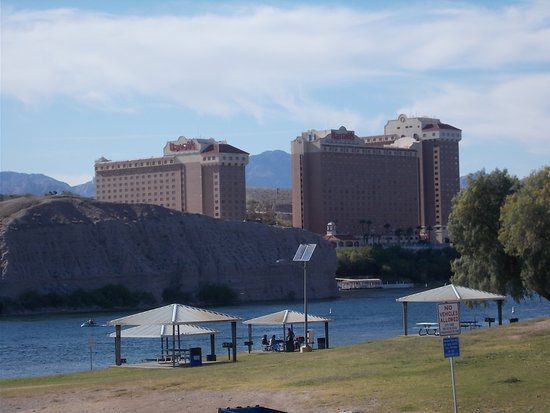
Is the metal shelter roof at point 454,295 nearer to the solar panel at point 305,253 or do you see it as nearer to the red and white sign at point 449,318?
the solar panel at point 305,253

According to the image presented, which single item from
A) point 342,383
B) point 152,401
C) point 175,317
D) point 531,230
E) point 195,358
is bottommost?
point 152,401

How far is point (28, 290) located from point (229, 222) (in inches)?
1854

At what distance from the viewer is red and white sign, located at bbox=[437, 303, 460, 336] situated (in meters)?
22.3

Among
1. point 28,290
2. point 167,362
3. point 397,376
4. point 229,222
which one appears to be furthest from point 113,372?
point 229,222

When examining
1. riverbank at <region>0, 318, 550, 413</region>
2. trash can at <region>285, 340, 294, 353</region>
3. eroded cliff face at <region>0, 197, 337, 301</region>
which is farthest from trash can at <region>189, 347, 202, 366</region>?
eroded cliff face at <region>0, 197, 337, 301</region>

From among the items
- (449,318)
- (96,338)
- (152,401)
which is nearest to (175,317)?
(152,401)

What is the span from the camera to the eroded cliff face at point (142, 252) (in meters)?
156

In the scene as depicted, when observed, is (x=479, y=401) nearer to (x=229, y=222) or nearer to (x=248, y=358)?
(x=248, y=358)

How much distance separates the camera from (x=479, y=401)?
84.2 ft

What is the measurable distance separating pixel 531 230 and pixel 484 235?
6317mm

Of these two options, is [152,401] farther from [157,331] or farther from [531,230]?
[531,230]

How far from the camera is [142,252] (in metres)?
169

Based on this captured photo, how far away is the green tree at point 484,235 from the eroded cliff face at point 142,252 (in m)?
102

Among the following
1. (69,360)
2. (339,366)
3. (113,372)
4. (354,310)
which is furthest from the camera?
(354,310)
